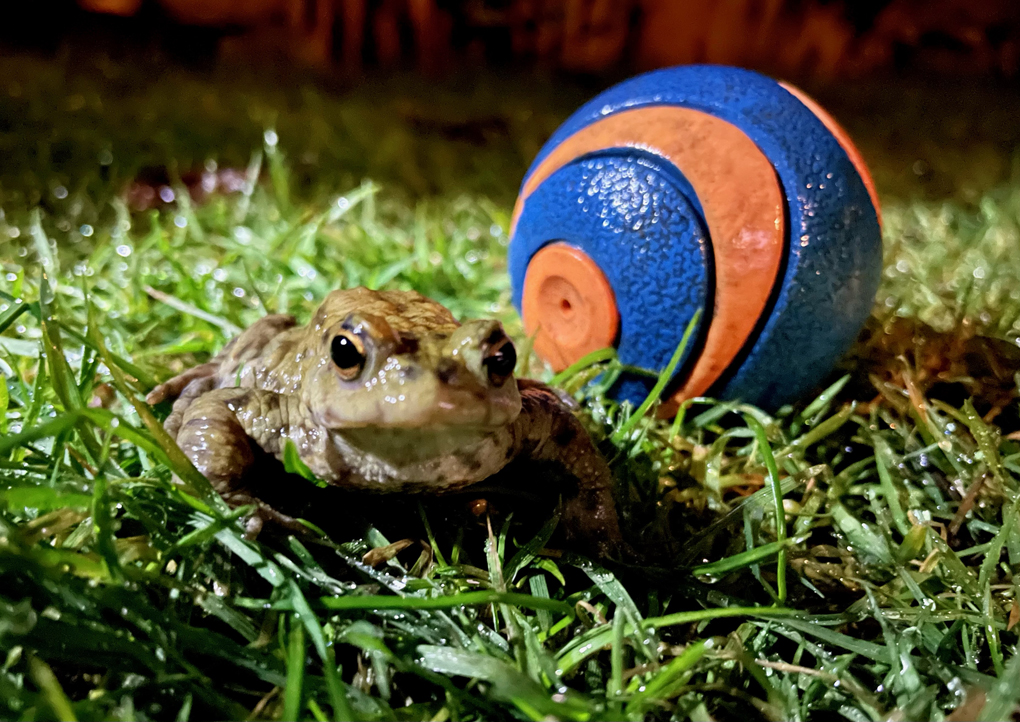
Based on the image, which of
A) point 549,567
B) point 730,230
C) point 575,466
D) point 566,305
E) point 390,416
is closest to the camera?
point 390,416

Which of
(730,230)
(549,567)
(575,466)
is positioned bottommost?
(549,567)

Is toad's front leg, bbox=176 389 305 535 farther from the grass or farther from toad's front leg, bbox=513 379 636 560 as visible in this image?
→ toad's front leg, bbox=513 379 636 560

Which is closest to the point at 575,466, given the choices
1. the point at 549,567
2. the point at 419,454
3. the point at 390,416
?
the point at 549,567

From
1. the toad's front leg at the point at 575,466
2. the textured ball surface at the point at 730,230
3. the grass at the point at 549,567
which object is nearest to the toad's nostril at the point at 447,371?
the toad's front leg at the point at 575,466

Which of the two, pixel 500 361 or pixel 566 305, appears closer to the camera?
pixel 500 361

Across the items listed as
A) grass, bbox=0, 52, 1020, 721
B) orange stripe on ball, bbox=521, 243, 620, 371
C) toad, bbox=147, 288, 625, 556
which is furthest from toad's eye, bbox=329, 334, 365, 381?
orange stripe on ball, bbox=521, 243, 620, 371

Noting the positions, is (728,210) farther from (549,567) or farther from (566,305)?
(549,567)

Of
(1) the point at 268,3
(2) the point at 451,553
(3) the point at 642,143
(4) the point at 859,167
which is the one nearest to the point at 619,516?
(2) the point at 451,553
